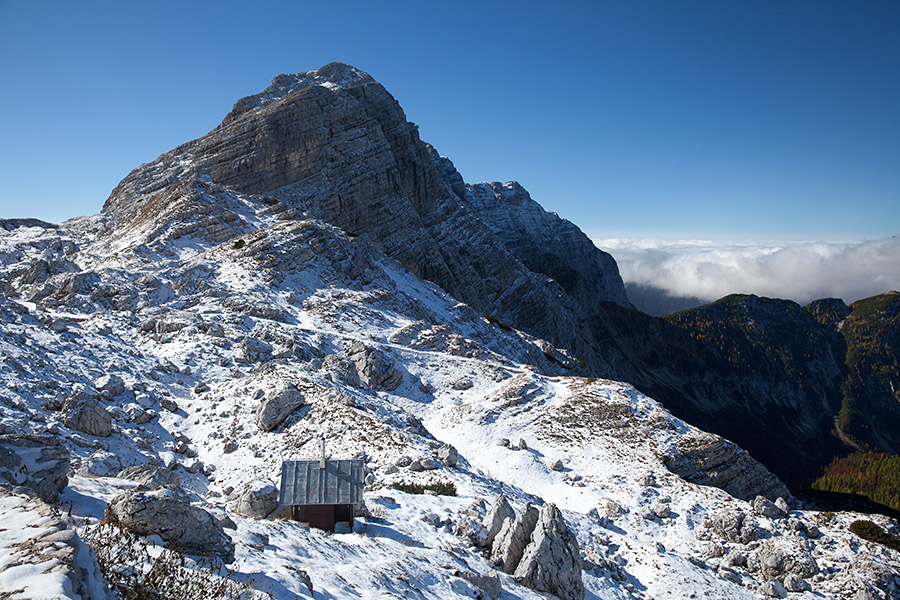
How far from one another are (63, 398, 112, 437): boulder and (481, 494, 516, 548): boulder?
19.5 metres

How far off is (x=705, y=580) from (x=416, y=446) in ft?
50.9

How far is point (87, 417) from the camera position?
2447 centimetres

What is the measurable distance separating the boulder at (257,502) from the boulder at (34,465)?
7017 mm

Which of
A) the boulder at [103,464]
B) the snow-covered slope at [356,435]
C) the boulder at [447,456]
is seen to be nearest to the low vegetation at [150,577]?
the snow-covered slope at [356,435]

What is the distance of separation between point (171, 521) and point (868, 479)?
186 metres

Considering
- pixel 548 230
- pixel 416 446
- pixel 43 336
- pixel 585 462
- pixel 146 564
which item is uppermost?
pixel 548 230

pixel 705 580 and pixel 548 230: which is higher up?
pixel 548 230

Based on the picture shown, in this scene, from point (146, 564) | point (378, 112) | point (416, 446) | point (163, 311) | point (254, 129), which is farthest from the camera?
point (378, 112)

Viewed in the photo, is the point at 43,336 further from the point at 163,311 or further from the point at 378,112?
the point at 378,112

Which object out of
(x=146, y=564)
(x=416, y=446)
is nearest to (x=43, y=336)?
(x=416, y=446)

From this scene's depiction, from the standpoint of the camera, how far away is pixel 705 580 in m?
23.1

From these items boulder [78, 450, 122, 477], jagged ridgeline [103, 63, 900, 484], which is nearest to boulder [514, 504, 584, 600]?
boulder [78, 450, 122, 477]

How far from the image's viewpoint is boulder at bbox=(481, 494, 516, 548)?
1988 centimetres

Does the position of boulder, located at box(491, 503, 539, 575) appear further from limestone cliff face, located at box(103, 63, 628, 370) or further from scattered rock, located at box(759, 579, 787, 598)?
limestone cliff face, located at box(103, 63, 628, 370)
